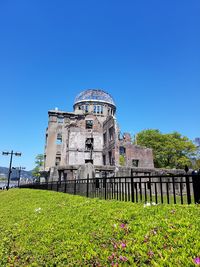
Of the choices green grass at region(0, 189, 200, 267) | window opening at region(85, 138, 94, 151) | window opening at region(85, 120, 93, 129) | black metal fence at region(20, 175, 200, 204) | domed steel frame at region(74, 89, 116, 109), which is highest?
domed steel frame at region(74, 89, 116, 109)

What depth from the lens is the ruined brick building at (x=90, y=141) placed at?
31.2 m

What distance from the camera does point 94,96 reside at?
4728 centimetres

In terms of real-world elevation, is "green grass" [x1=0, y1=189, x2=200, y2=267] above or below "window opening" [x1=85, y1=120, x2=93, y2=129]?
below

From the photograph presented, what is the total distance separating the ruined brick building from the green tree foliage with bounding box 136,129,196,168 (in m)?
11.5

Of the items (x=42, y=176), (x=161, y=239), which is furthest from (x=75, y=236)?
(x=42, y=176)

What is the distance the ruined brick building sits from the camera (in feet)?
103

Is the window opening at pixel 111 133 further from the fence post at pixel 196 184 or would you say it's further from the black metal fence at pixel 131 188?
the fence post at pixel 196 184

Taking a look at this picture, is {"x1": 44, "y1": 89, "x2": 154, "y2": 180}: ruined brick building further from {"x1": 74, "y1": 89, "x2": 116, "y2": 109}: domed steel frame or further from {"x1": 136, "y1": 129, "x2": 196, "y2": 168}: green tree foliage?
{"x1": 136, "y1": 129, "x2": 196, "y2": 168}: green tree foliage

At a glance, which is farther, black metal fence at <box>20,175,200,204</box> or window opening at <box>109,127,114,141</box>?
window opening at <box>109,127,114,141</box>

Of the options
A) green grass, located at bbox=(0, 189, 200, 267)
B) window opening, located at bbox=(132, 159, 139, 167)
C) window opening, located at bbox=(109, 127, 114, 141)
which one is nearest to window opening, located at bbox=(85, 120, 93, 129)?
window opening, located at bbox=(109, 127, 114, 141)

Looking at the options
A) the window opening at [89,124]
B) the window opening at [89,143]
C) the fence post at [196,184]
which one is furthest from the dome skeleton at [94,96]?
the fence post at [196,184]

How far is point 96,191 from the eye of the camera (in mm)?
10289

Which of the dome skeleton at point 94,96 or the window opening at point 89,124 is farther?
the dome skeleton at point 94,96

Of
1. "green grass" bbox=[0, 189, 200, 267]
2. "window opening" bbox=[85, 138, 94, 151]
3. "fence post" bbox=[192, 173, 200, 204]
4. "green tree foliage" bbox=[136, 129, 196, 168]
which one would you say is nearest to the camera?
"green grass" bbox=[0, 189, 200, 267]
